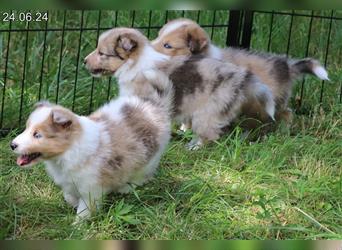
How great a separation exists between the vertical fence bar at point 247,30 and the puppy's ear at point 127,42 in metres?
1.33

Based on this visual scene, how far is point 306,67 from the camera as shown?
6.10 metres

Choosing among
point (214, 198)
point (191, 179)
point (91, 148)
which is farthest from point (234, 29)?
point (91, 148)

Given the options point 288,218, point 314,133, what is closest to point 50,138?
point 288,218

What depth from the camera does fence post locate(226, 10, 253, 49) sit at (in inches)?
267

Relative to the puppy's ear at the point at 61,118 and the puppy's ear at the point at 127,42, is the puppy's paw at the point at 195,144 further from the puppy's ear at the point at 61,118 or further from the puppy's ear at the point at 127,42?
the puppy's ear at the point at 61,118

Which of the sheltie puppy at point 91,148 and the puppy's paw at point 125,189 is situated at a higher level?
the sheltie puppy at point 91,148

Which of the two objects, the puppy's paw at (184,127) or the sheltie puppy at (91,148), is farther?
the puppy's paw at (184,127)

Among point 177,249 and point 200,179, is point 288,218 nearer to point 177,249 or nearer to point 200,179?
point 200,179

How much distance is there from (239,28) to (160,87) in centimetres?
150

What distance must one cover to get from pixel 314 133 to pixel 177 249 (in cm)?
235

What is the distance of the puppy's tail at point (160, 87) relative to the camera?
5.36 metres

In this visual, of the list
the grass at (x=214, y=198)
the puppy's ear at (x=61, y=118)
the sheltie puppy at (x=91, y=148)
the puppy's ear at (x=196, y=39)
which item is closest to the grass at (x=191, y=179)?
the grass at (x=214, y=198)

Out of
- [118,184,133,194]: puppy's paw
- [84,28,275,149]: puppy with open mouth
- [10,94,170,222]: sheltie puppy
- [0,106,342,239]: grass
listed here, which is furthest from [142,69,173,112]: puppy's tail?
[118,184,133,194]: puppy's paw

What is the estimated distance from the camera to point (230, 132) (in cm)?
599
